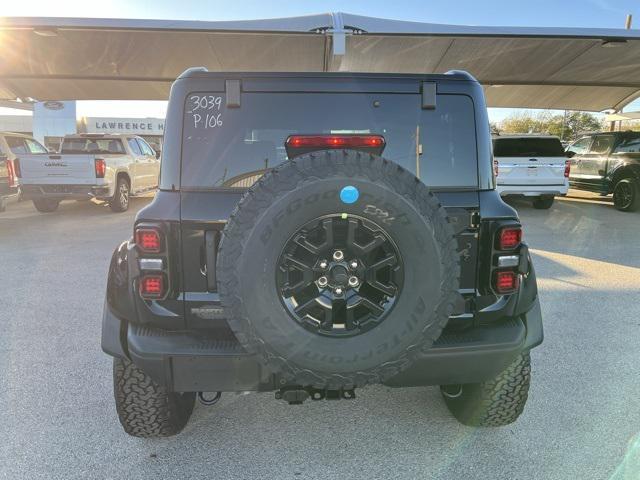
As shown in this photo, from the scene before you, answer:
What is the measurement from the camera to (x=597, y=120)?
45.0 m

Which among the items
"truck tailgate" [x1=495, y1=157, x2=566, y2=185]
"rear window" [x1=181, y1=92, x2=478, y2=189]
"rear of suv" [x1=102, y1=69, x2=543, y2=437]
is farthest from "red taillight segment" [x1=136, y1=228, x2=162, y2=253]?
"truck tailgate" [x1=495, y1=157, x2=566, y2=185]

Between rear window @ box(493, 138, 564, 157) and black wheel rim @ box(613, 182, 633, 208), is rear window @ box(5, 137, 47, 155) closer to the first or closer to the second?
rear window @ box(493, 138, 564, 157)

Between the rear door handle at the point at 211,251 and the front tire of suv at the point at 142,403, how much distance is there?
27.0 inches

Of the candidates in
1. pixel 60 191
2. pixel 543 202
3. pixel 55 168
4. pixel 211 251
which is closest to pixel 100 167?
pixel 55 168

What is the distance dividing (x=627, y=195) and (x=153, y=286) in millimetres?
12070

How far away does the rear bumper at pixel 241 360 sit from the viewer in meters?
2.00

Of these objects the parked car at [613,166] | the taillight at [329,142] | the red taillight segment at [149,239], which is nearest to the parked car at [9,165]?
the red taillight segment at [149,239]

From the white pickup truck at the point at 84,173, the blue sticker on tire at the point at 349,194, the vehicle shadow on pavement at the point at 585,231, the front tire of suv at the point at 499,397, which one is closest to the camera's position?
the blue sticker on tire at the point at 349,194

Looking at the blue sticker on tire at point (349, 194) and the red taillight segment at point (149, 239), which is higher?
the blue sticker on tire at point (349, 194)

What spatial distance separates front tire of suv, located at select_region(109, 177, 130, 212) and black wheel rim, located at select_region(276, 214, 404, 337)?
1029 cm

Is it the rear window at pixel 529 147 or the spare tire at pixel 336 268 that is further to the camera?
the rear window at pixel 529 147

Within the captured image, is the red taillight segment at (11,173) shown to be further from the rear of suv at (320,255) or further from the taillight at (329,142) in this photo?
the taillight at (329,142)

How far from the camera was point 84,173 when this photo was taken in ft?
32.7

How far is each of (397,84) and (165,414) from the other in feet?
6.86
